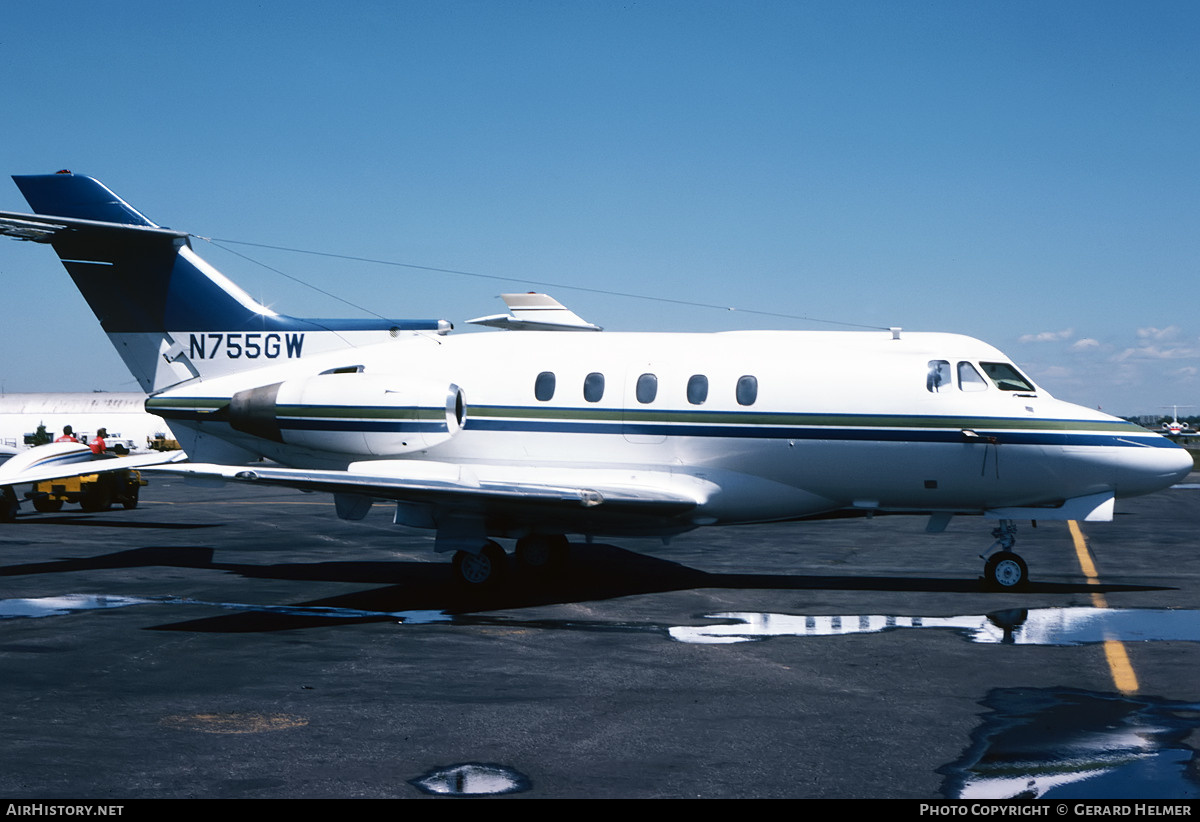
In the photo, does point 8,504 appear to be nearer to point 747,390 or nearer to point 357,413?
point 357,413

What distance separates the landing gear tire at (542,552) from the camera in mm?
15375

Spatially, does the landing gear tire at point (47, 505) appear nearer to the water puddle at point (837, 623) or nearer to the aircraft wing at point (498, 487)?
the water puddle at point (837, 623)

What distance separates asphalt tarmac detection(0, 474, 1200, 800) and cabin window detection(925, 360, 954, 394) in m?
2.72

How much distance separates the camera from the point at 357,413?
1518cm

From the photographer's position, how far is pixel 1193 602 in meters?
13.2

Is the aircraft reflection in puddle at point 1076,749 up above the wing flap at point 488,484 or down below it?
below

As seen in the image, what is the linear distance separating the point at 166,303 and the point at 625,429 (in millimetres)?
7942

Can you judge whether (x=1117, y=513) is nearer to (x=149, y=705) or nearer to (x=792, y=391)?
(x=792, y=391)

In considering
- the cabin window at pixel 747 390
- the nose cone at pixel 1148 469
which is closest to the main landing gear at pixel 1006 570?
the nose cone at pixel 1148 469

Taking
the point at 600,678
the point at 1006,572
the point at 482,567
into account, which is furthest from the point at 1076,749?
the point at 482,567

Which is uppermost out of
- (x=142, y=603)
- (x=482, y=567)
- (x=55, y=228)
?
(x=55, y=228)

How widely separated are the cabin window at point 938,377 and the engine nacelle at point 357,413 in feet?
21.0

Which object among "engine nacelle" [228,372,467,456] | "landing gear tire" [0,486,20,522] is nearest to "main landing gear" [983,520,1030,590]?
"engine nacelle" [228,372,467,456]

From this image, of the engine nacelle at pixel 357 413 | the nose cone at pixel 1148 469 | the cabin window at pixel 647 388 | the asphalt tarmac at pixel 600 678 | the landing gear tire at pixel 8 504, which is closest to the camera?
the asphalt tarmac at pixel 600 678
